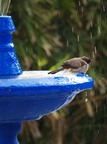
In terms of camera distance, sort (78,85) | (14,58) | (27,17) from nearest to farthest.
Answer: (78,85) → (14,58) → (27,17)

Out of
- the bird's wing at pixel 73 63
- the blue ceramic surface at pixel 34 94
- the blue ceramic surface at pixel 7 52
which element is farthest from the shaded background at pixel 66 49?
the blue ceramic surface at pixel 34 94

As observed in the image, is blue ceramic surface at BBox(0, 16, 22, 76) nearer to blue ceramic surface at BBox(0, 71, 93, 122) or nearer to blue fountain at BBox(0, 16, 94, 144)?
blue fountain at BBox(0, 16, 94, 144)

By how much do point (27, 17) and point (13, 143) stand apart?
7.32 ft

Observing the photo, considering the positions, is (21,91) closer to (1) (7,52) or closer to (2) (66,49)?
(1) (7,52)

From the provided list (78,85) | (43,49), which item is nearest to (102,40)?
(43,49)

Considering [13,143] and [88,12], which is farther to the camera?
[88,12]

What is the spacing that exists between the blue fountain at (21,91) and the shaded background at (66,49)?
6.74 feet

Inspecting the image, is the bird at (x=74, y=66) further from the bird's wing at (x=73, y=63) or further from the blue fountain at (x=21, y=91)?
the blue fountain at (x=21, y=91)

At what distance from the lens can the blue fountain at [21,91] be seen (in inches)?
90.0

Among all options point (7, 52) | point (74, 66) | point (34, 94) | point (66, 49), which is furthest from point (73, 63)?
point (66, 49)

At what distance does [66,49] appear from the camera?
5.13 meters

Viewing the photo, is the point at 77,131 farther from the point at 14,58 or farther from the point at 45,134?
the point at 14,58

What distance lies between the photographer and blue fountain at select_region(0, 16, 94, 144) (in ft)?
7.50

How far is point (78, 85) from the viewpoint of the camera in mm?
2455
